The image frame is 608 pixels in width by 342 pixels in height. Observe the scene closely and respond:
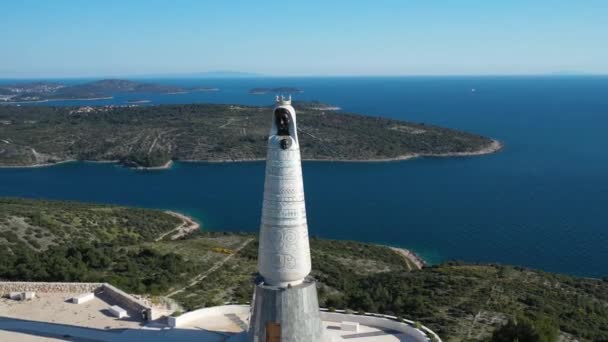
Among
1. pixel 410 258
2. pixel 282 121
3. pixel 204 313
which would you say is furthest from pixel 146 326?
pixel 410 258

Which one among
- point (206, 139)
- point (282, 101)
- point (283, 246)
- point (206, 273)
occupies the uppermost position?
point (282, 101)

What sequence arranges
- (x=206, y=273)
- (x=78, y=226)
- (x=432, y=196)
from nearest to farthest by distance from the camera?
1. (x=206, y=273)
2. (x=78, y=226)
3. (x=432, y=196)

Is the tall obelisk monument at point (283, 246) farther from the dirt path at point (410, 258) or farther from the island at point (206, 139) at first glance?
the island at point (206, 139)

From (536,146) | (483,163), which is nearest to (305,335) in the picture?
(483,163)

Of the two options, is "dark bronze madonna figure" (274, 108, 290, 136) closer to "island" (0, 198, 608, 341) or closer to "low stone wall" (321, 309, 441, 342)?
"low stone wall" (321, 309, 441, 342)

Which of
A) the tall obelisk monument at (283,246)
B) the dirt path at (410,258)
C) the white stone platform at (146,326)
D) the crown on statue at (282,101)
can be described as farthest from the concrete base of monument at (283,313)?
the dirt path at (410,258)

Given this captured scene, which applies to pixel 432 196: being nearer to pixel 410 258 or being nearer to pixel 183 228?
pixel 410 258
